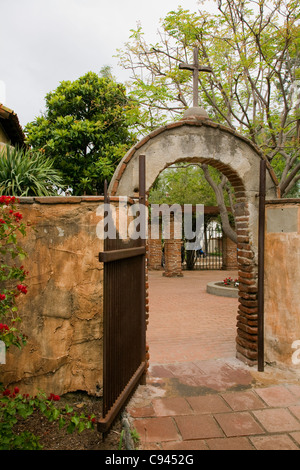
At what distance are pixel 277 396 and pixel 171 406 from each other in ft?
3.50

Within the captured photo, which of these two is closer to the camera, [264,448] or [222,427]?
[264,448]

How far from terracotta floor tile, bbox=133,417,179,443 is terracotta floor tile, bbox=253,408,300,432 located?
0.77m

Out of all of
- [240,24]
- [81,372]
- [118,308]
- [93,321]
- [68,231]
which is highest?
[240,24]

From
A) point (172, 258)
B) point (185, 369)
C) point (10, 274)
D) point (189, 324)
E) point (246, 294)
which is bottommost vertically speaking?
point (189, 324)

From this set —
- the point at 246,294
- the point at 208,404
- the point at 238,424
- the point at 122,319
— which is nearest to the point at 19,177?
the point at 122,319

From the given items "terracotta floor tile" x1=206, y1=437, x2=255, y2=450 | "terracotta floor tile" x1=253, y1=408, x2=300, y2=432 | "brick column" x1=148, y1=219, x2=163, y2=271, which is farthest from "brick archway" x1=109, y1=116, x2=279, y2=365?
"brick column" x1=148, y1=219, x2=163, y2=271

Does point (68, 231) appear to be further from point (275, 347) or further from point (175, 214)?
point (175, 214)

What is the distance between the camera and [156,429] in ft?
8.87

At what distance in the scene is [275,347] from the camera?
3891 mm

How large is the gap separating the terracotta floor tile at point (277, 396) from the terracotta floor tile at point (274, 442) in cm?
53

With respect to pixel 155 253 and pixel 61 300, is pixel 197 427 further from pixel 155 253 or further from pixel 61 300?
pixel 155 253
